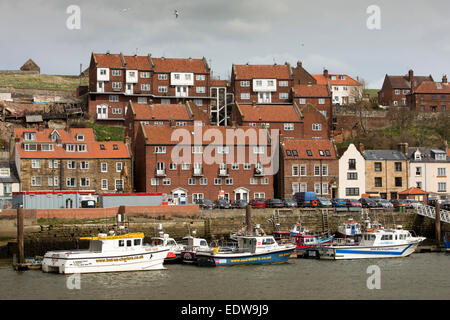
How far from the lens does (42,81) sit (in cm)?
12800

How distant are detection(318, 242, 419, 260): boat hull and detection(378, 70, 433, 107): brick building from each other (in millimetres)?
64783

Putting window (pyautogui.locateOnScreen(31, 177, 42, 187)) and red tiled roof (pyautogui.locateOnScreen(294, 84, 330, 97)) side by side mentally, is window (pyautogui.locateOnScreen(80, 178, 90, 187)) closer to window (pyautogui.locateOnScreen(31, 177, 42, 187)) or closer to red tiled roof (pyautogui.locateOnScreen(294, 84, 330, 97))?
window (pyautogui.locateOnScreen(31, 177, 42, 187))

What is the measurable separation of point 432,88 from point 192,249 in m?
71.2

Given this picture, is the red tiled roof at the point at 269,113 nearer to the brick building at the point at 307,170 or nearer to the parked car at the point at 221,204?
the brick building at the point at 307,170

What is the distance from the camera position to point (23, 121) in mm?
94375

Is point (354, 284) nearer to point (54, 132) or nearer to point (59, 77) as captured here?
point (54, 132)

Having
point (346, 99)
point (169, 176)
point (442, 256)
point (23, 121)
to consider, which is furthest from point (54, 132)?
point (346, 99)

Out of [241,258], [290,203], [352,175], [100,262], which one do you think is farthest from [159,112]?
[100,262]

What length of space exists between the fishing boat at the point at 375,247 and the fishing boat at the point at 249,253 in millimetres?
3529

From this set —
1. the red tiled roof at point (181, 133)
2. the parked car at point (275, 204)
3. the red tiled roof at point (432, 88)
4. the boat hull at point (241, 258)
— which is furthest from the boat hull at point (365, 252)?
the red tiled roof at point (432, 88)

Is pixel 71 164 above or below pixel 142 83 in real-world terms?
below

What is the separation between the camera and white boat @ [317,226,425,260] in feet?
178

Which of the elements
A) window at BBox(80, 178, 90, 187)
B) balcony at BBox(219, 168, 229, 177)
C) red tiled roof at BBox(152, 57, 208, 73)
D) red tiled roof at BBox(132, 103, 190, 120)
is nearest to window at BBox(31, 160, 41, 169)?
window at BBox(80, 178, 90, 187)

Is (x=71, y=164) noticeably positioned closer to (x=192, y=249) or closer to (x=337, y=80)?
(x=192, y=249)
